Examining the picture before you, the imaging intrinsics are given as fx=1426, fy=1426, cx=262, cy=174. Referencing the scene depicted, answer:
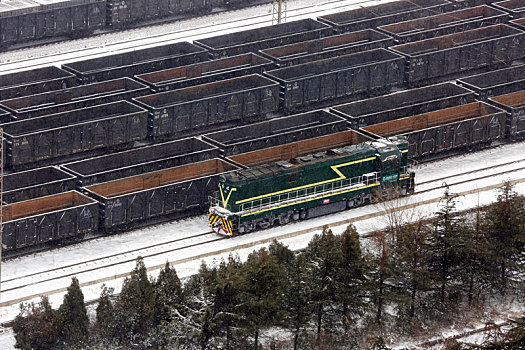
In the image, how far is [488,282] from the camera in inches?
2650

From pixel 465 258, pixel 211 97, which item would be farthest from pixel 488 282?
pixel 211 97

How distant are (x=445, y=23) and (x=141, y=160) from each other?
114 feet

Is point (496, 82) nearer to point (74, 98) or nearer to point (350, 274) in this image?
point (74, 98)

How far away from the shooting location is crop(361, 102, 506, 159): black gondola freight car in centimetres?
8300

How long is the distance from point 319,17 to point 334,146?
82.5ft

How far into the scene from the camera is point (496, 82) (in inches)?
3728

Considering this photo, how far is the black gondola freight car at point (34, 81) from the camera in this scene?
88.8 m

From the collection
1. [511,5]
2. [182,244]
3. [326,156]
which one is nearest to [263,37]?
[511,5]

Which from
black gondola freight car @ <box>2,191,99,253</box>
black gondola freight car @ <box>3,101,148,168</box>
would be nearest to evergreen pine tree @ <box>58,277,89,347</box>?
black gondola freight car @ <box>2,191,99,253</box>

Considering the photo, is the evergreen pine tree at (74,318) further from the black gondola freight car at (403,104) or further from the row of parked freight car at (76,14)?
the row of parked freight car at (76,14)

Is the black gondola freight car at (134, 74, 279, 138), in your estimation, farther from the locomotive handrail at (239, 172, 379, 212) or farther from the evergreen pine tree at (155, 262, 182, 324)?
the evergreen pine tree at (155, 262, 182, 324)

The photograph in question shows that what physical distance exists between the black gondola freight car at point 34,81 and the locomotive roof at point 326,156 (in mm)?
18947

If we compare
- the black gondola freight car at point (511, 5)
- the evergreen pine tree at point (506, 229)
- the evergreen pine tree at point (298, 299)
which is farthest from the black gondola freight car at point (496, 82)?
the evergreen pine tree at point (298, 299)

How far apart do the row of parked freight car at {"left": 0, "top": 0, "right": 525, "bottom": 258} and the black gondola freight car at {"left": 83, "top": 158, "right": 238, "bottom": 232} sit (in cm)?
7
